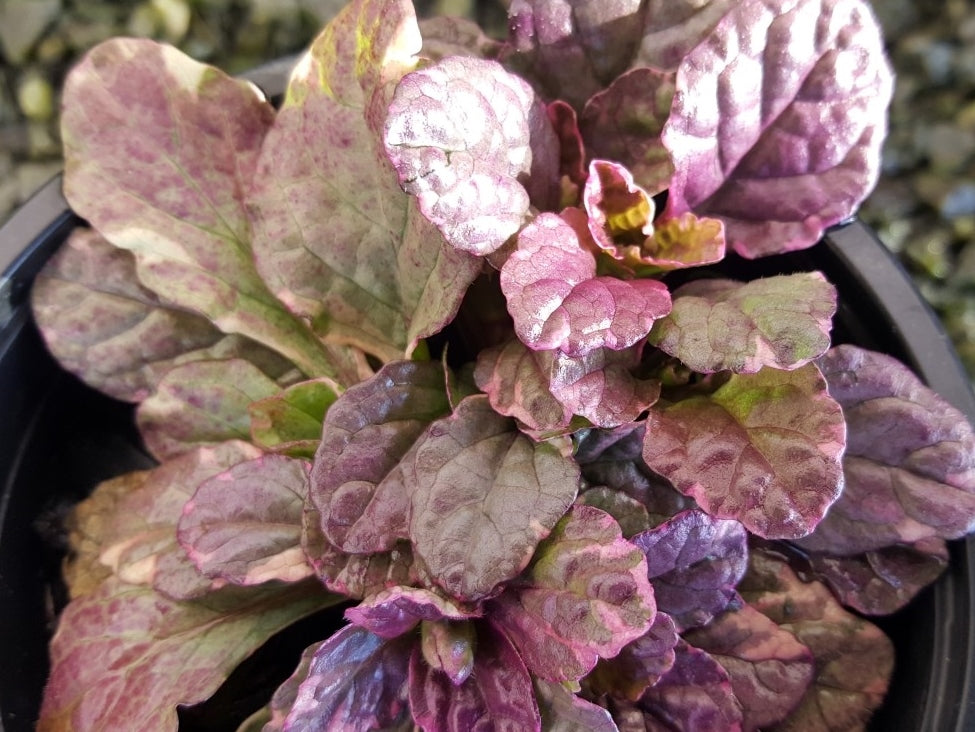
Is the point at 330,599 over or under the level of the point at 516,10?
under

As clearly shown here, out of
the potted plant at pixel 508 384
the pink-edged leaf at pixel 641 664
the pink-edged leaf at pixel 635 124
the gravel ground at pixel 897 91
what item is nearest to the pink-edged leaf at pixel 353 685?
the potted plant at pixel 508 384

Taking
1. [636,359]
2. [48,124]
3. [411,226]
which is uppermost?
[48,124]

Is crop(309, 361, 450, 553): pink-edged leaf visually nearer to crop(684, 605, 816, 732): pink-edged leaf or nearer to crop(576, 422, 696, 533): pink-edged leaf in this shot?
crop(576, 422, 696, 533): pink-edged leaf

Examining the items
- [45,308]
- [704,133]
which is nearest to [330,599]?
[45,308]

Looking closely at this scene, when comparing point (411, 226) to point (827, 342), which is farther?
point (411, 226)

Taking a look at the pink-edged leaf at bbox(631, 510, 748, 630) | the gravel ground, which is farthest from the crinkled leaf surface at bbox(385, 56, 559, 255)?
the gravel ground

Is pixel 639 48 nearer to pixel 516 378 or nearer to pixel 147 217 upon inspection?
pixel 516 378
